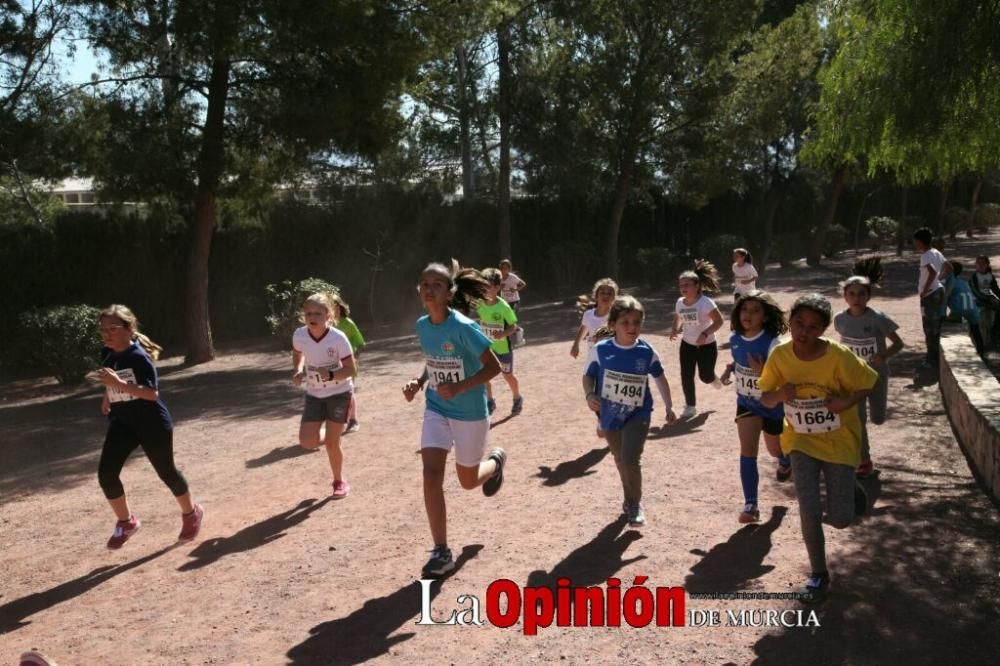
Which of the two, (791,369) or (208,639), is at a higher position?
(791,369)

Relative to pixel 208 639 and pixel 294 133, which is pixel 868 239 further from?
pixel 208 639

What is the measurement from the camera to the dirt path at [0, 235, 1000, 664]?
188 inches

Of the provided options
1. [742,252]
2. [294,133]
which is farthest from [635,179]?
[294,133]

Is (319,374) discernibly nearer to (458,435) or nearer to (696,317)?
(458,435)

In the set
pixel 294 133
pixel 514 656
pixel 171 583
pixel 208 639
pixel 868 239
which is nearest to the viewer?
pixel 514 656

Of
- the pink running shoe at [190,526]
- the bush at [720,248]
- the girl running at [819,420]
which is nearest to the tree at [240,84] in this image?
the pink running shoe at [190,526]

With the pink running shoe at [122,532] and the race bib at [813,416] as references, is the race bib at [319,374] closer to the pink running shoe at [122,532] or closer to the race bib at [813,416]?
the pink running shoe at [122,532]

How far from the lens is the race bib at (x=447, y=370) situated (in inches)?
224

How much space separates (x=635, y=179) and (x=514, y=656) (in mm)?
22732

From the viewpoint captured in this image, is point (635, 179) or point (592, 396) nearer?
point (592, 396)

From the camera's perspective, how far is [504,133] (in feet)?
79.7

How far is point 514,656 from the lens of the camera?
4625 millimetres

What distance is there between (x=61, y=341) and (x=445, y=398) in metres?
11.7

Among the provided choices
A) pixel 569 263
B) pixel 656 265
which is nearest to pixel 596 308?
pixel 569 263
